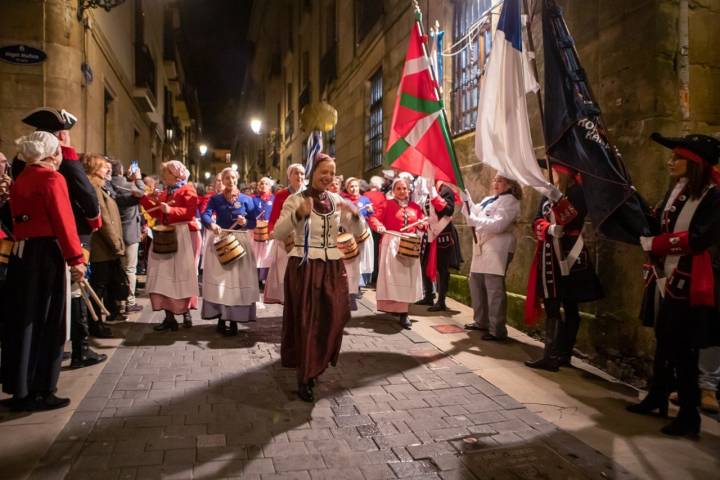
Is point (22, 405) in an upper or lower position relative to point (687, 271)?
lower

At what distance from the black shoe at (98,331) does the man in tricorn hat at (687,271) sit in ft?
18.4

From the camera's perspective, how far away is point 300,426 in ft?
11.9

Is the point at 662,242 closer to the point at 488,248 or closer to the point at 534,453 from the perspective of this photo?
the point at 534,453

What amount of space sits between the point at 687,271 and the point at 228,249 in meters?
4.50

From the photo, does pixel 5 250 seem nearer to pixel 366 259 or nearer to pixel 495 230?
pixel 495 230

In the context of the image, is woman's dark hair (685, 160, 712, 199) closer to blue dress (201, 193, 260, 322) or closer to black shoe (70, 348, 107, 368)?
blue dress (201, 193, 260, 322)

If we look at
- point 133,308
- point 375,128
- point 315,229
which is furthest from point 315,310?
point 375,128

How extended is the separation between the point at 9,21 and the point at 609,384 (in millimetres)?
10022

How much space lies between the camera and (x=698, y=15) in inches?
187

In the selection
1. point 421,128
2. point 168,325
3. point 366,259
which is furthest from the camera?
point 366,259

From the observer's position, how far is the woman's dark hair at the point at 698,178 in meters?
3.61

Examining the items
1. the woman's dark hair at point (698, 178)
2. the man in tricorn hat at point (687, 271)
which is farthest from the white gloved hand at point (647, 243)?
Answer: the woman's dark hair at point (698, 178)

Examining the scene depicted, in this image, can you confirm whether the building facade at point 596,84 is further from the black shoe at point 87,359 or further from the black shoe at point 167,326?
the black shoe at point 87,359

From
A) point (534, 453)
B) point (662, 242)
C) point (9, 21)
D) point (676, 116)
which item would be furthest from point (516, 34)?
point (9, 21)
